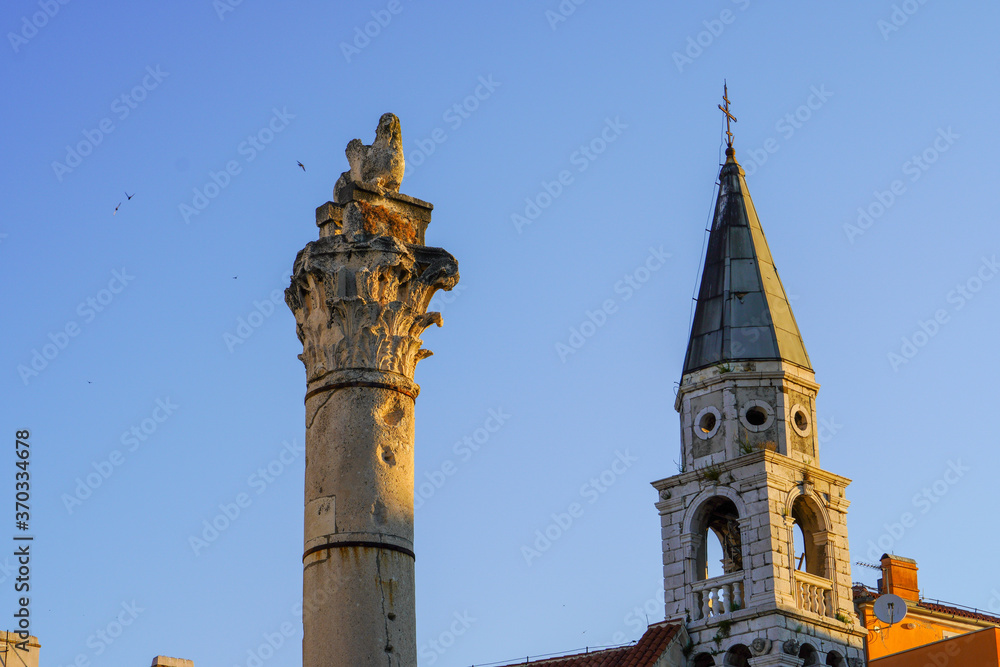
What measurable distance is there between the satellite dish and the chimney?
6.69 m

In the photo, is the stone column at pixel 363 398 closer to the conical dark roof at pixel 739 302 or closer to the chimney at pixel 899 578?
the conical dark roof at pixel 739 302

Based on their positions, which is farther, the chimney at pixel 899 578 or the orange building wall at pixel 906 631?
the chimney at pixel 899 578

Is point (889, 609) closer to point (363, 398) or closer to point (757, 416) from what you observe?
point (757, 416)

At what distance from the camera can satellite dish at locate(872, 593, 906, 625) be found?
2895 cm

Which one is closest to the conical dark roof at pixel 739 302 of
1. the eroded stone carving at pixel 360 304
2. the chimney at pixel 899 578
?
the chimney at pixel 899 578

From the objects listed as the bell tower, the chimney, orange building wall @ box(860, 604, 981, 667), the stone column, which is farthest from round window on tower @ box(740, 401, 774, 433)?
the stone column

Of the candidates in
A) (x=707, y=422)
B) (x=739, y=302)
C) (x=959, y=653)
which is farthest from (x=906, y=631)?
(x=739, y=302)

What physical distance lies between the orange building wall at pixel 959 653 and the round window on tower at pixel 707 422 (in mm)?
4658

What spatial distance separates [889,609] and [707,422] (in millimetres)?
4293

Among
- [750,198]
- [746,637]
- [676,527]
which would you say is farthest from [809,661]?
[750,198]

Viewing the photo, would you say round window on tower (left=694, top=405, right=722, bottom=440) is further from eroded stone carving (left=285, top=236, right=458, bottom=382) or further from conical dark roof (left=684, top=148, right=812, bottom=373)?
eroded stone carving (left=285, top=236, right=458, bottom=382)

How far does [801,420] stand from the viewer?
29.4 meters

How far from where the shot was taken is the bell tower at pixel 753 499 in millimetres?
27859

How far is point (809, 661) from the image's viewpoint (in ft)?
91.2
